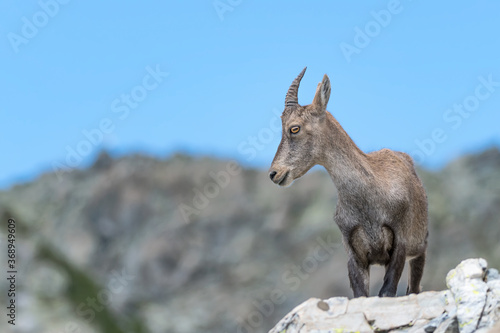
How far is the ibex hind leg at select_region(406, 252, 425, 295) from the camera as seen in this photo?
14.2m

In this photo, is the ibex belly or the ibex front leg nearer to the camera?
the ibex front leg

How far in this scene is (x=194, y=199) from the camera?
286 ft

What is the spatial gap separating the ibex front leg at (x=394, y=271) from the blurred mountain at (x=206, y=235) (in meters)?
44.0

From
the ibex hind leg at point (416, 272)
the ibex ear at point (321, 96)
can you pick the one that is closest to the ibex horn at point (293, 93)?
the ibex ear at point (321, 96)

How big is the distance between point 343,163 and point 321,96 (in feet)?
4.27

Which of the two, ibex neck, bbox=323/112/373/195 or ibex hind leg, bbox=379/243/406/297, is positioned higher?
ibex neck, bbox=323/112/373/195

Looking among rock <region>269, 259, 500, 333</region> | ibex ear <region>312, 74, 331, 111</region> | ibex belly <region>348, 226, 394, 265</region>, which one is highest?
ibex ear <region>312, 74, 331, 111</region>

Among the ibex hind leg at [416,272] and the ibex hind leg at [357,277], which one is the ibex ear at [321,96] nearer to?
the ibex hind leg at [357,277]

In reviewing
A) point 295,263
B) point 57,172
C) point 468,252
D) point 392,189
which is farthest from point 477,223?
point 392,189

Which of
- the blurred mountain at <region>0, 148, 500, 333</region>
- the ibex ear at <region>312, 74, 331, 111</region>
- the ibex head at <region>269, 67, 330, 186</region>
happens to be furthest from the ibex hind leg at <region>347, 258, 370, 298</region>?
the blurred mountain at <region>0, 148, 500, 333</region>

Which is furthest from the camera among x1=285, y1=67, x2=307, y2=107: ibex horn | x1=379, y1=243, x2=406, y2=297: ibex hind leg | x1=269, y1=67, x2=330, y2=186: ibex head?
x1=285, y1=67, x2=307, y2=107: ibex horn

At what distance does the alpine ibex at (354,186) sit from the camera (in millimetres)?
12438

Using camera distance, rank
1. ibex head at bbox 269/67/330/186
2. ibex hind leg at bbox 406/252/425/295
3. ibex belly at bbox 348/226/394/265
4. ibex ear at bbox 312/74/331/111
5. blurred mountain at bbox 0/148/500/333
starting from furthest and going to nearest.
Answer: blurred mountain at bbox 0/148/500/333
ibex hind leg at bbox 406/252/425/295
ibex ear at bbox 312/74/331/111
ibex head at bbox 269/67/330/186
ibex belly at bbox 348/226/394/265

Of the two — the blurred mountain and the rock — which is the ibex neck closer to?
the rock
